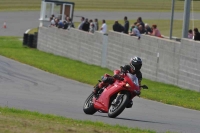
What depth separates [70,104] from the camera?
1700 centimetres

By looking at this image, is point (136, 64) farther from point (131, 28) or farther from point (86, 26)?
point (86, 26)

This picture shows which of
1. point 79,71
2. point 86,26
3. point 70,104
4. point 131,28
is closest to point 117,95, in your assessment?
point 70,104

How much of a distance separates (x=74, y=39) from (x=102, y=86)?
68.8ft

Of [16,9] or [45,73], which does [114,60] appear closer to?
[45,73]

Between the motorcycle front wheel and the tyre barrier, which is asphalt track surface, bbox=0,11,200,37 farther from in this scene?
the motorcycle front wheel

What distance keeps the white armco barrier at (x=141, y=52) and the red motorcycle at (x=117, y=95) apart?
9.82 m

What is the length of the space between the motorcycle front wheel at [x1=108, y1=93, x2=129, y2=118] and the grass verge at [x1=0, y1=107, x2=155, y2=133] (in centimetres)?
203

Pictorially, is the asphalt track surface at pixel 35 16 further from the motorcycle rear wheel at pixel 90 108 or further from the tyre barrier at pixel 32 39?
the motorcycle rear wheel at pixel 90 108

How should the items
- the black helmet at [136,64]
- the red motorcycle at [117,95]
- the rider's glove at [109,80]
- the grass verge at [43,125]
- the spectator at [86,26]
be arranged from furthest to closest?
1. the spectator at [86,26]
2. the rider's glove at [109,80]
3. the black helmet at [136,64]
4. the red motorcycle at [117,95]
5. the grass verge at [43,125]

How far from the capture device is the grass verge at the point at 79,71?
827 inches

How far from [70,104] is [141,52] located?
1164 centimetres

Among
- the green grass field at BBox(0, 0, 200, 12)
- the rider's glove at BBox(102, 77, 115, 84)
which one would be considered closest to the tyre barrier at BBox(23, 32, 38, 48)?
the green grass field at BBox(0, 0, 200, 12)

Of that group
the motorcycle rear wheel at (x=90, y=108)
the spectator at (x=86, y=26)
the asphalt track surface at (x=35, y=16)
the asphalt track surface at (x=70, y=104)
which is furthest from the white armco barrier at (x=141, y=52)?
the asphalt track surface at (x=35, y=16)

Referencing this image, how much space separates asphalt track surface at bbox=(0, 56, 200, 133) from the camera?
1375cm
